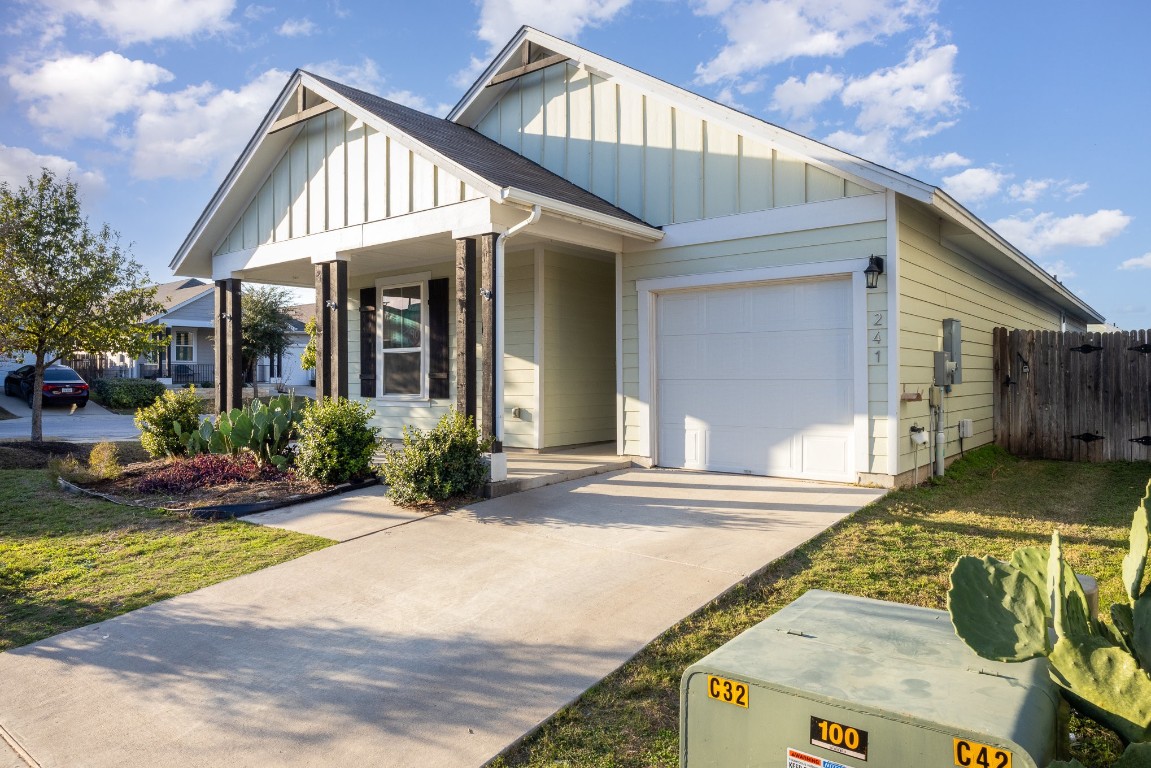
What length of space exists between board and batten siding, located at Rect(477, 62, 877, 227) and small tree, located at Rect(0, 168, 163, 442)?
7335 mm

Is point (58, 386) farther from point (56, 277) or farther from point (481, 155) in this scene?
point (481, 155)

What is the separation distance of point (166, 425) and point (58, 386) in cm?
1593

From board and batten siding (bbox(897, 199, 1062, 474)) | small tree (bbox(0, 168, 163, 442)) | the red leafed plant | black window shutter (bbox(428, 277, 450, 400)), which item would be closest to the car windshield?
small tree (bbox(0, 168, 163, 442))

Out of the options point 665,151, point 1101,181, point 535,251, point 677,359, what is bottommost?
point 677,359

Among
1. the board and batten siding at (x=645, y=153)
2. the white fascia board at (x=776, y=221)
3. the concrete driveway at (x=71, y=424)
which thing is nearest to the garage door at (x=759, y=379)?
the white fascia board at (x=776, y=221)

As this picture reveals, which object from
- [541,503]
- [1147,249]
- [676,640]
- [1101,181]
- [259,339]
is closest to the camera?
[676,640]

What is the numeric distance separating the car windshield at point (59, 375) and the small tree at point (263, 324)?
4.93 m

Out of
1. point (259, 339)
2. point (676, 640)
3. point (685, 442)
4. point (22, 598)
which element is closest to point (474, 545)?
point (676, 640)

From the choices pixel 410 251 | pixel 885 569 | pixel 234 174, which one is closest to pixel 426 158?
pixel 410 251

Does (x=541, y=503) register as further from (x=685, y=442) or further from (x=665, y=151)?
(x=665, y=151)

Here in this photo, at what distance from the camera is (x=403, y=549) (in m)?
5.48

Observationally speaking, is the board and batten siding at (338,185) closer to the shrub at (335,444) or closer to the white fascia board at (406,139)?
the white fascia board at (406,139)

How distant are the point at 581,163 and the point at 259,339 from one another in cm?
1857

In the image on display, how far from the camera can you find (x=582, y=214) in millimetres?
Answer: 7547
